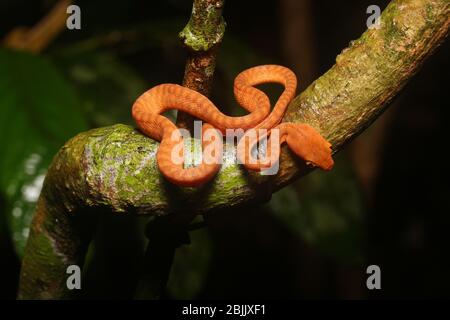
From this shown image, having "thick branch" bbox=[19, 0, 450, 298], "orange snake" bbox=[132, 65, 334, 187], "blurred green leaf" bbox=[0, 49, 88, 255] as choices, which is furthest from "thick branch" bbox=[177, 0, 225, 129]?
"blurred green leaf" bbox=[0, 49, 88, 255]

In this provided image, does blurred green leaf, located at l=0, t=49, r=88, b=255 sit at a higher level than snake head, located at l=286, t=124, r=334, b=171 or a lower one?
higher

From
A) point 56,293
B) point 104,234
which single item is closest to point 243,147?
point 56,293

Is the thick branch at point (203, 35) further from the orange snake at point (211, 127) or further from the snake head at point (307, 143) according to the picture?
the snake head at point (307, 143)

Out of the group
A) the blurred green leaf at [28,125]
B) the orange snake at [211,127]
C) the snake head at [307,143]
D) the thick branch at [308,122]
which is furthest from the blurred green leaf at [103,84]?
the snake head at [307,143]

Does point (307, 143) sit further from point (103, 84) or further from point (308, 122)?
point (103, 84)

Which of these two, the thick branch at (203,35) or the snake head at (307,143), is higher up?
the thick branch at (203,35)

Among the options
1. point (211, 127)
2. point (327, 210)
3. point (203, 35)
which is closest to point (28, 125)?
point (211, 127)

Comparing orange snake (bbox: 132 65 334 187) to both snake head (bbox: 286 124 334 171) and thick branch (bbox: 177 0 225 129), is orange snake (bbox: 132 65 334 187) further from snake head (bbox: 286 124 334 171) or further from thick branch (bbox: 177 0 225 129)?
thick branch (bbox: 177 0 225 129)
